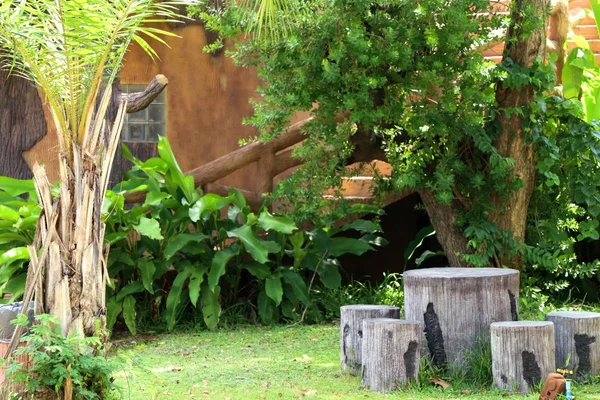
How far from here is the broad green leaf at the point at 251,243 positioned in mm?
8781

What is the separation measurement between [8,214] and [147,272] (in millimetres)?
1411

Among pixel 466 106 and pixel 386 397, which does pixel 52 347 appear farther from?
pixel 466 106

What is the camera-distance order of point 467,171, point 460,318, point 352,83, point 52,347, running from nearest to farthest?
point 52,347 → point 460,318 → point 352,83 → point 467,171

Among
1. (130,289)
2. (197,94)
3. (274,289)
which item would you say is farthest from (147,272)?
(197,94)

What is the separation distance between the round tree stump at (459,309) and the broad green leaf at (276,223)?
2.86 meters

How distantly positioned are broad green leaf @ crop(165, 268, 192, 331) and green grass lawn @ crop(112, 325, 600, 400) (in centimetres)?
16

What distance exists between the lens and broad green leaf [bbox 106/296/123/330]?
861cm

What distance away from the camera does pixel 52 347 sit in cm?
485

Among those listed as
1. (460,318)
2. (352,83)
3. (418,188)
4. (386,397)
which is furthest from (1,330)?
(418,188)

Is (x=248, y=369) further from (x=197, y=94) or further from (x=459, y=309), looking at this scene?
(x=197, y=94)

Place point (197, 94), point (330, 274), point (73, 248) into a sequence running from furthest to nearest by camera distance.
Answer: point (197, 94) → point (330, 274) → point (73, 248)

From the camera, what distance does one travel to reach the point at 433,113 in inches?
321

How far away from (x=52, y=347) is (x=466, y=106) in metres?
4.69

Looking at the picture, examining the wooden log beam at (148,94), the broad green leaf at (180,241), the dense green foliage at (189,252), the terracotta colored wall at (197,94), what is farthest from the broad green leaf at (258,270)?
the terracotta colored wall at (197,94)
